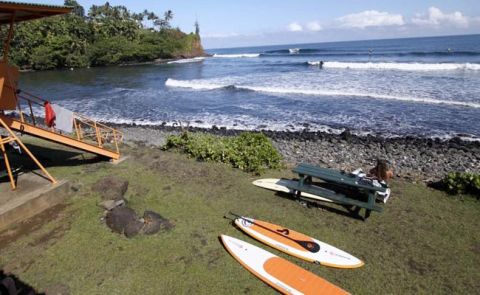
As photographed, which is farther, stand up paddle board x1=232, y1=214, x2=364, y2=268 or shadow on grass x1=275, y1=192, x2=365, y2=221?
shadow on grass x1=275, y1=192, x2=365, y2=221

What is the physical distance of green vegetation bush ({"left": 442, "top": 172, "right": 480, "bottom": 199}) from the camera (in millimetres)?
9164

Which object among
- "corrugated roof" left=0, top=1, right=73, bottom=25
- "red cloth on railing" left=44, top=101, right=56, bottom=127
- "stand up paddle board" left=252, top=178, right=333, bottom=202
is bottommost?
"stand up paddle board" left=252, top=178, right=333, bottom=202

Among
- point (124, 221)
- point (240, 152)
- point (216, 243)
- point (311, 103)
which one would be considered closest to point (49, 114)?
point (124, 221)

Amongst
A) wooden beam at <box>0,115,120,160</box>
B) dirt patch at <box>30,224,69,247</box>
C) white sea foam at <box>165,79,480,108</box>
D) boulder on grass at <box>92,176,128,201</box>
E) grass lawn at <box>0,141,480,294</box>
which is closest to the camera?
grass lawn at <box>0,141,480,294</box>

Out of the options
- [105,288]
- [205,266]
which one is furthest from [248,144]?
[105,288]

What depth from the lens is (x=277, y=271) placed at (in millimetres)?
6414

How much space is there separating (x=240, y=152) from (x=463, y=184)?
22.9ft

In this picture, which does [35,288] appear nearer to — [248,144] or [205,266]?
[205,266]

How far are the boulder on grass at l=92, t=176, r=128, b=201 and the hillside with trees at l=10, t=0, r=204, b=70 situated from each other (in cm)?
7186

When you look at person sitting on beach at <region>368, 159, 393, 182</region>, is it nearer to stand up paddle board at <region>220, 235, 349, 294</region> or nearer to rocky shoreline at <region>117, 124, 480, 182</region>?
rocky shoreline at <region>117, 124, 480, 182</region>

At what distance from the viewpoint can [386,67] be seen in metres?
52.6

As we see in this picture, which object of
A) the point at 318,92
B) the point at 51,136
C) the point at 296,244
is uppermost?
the point at 51,136

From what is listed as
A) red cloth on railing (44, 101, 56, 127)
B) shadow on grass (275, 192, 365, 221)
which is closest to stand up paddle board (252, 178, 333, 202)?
shadow on grass (275, 192, 365, 221)

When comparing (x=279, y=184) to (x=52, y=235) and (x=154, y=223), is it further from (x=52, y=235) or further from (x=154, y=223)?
(x=52, y=235)
